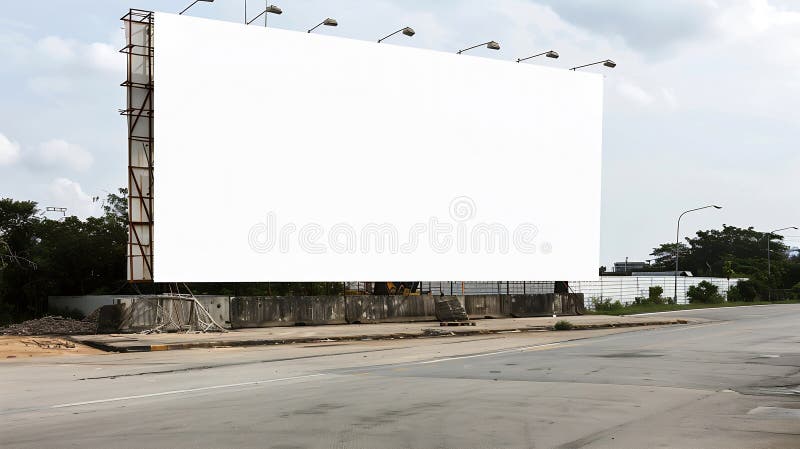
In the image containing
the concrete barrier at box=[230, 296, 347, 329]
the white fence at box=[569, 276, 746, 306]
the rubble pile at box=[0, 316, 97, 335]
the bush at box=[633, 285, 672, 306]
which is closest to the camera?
the rubble pile at box=[0, 316, 97, 335]

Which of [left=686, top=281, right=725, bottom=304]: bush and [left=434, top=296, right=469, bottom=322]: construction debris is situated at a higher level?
[left=434, top=296, right=469, bottom=322]: construction debris

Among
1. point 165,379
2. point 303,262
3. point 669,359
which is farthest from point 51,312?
point 669,359

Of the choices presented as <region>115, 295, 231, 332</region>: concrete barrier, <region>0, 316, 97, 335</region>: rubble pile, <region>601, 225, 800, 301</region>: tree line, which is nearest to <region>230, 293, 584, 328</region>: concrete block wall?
<region>115, 295, 231, 332</region>: concrete barrier

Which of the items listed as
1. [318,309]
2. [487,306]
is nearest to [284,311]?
[318,309]

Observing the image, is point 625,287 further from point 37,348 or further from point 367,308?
point 37,348

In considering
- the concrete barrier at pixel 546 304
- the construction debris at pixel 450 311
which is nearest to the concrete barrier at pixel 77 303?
the construction debris at pixel 450 311

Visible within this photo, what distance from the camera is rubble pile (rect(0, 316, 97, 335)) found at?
2727cm

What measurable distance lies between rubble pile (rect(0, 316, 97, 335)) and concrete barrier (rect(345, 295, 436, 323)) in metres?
9.76

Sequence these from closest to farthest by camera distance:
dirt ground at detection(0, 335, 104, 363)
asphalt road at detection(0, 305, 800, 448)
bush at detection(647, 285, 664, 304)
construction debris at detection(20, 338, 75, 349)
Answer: asphalt road at detection(0, 305, 800, 448)
dirt ground at detection(0, 335, 104, 363)
construction debris at detection(20, 338, 75, 349)
bush at detection(647, 285, 664, 304)

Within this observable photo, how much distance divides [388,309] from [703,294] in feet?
143

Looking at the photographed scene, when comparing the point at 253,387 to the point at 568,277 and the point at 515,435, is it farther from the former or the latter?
the point at 568,277

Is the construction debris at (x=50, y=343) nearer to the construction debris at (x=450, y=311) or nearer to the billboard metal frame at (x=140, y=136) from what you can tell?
the billboard metal frame at (x=140, y=136)

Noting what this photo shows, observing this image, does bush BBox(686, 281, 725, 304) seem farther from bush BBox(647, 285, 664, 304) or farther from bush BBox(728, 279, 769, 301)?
bush BBox(728, 279, 769, 301)

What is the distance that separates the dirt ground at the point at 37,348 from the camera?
20594mm
